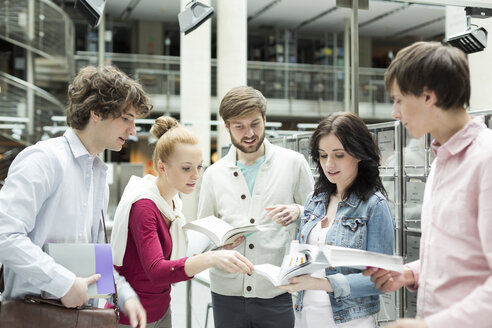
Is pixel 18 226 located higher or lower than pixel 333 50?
lower

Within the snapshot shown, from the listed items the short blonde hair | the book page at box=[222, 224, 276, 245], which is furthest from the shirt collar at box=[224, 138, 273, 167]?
the book page at box=[222, 224, 276, 245]

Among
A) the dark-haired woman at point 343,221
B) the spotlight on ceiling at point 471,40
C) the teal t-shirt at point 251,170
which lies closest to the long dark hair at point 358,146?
the dark-haired woman at point 343,221

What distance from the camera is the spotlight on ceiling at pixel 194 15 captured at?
3475mm

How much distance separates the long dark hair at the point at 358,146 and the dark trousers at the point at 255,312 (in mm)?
619

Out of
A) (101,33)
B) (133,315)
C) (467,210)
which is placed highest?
(101,33)

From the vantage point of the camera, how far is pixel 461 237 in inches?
47.1

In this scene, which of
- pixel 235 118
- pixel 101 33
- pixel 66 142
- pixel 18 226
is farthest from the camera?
pixel 101 33

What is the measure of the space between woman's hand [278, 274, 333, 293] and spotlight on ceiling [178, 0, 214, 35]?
7.62 ft

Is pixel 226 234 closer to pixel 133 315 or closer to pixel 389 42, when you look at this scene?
pixel 133 315

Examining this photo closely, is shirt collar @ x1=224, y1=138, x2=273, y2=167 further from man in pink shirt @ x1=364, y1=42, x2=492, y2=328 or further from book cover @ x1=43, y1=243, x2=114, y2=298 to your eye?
man in pink shirt @ x1=364, y1=42, x2=492, y2=328

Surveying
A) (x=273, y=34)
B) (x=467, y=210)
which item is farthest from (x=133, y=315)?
(x=273, y=34)

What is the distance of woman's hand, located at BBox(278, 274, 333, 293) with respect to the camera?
1.59 meters

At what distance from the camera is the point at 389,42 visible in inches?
608

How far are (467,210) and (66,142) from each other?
121 cm
